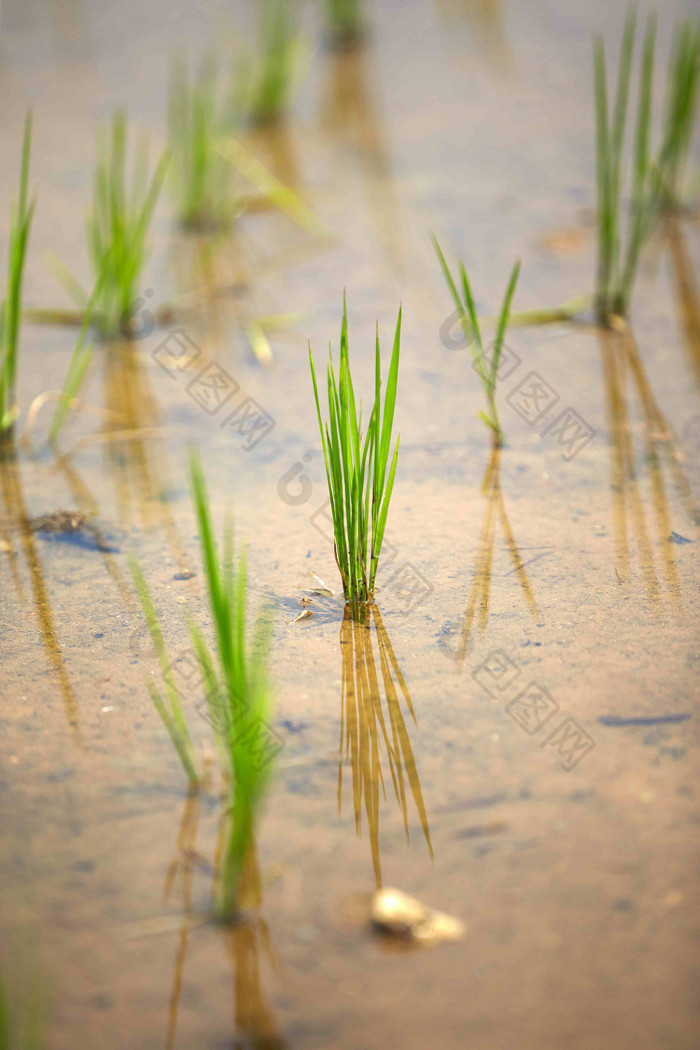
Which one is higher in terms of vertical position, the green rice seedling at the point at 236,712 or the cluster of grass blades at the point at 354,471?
the cluster of grass blades at the point at 354,471

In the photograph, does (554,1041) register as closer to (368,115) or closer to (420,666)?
(420,666)

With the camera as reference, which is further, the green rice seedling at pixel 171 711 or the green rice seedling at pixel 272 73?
the green rice seedling at pixel 272 73

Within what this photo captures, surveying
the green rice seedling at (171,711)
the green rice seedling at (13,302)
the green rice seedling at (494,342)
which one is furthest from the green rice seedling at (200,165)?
the green rice seedling at (171,711)

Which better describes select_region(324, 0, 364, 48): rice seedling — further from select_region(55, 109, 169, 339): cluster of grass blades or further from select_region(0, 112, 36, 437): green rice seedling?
select_region(0, 112, 36, 437): green rice seedling

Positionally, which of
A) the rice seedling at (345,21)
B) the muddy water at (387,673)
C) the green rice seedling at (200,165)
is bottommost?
the muddy water at (387,673)

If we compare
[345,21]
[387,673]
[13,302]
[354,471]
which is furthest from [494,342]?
[345,21]

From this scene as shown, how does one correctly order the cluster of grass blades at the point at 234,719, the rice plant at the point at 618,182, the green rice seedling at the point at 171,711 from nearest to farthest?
the cluster of grass blades at the point at 234,719
the green rice seedling at the point at 171,711
the rice plant at the point at 618,182

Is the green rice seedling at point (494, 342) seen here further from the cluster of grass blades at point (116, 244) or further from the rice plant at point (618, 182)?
the cluster of grass blades at point (116, 244)

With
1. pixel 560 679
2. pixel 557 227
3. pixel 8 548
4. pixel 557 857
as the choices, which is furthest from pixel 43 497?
pixel 557 227
